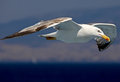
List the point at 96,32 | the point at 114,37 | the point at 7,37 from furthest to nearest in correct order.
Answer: the point at 114,37, the point at 96,32, the point at 7,37

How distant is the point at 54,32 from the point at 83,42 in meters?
2.12

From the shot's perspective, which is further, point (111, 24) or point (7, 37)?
point (111, 24)

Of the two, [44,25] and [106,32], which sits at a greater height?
[44,25]

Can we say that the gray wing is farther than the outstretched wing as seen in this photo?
Yes

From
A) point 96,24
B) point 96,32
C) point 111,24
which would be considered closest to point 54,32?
point 96,32

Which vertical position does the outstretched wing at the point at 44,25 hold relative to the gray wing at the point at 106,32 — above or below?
above

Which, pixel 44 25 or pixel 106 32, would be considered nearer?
pixel 44 25

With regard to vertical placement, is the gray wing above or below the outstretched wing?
below

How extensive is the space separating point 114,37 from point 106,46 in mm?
993

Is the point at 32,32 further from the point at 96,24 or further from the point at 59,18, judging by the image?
the point at 96,24

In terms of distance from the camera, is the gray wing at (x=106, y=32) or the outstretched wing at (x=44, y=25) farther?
the gray wing at (x=106, y=32)

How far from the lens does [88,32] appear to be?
19031mm

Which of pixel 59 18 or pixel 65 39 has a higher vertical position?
pixel 59 18

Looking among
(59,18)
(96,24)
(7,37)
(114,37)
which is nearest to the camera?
(7,37)
